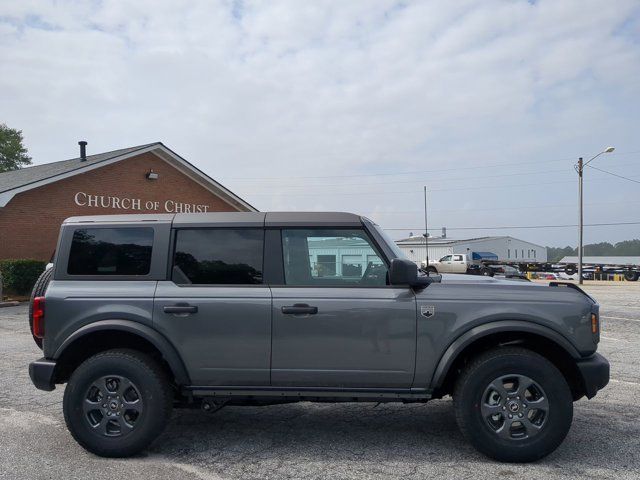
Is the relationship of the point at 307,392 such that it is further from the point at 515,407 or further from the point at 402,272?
the point at 515,407

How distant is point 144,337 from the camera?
4.13 metres

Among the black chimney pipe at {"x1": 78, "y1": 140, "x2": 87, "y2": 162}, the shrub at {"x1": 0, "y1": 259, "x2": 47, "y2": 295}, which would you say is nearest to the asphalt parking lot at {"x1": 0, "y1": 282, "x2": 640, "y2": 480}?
the shrub at {"x1": 0, "y1": 259, "x2": 47, "y2": 295}

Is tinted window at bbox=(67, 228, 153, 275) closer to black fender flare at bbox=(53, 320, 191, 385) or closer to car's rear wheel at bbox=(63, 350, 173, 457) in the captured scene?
black fender flare at bbox=(53, 320, 191, 385)

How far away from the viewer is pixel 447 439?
14.8 ft

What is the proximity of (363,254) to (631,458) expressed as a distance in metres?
2.50

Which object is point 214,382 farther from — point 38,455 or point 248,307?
point 38,455

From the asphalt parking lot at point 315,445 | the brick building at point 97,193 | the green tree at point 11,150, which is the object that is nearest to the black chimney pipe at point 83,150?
the brick building at point 97,193

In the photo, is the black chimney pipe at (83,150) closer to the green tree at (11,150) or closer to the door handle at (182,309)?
the door handle at (182,309)

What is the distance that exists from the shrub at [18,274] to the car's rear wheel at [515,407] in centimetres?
1624

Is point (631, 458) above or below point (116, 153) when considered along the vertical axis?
below

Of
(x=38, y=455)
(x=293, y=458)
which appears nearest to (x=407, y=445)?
(x=293, y=458)

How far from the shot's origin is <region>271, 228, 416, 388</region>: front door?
404 cm

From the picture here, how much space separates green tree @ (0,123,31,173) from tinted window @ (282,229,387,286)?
54.9 m

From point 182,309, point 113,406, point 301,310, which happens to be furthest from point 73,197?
point 301,310
